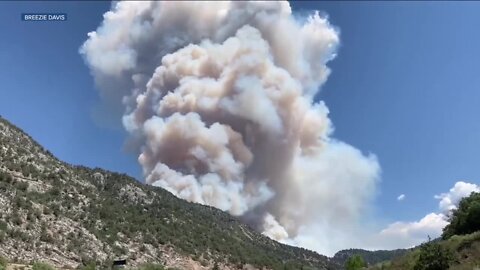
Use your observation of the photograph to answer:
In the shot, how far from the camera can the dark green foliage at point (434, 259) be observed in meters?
32.2

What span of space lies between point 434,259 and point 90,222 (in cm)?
5308

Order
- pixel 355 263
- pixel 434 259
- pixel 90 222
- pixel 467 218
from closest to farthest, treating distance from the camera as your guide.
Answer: pixel 434 259
pixel 467 218
pixel 90 222
pixel 355 263

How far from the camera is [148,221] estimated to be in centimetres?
8888

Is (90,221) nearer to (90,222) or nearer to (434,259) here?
(90,222)

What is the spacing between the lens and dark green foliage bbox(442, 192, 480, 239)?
53.6 metres

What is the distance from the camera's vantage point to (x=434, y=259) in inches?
1278

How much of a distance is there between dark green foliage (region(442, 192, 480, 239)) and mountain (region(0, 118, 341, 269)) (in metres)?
40.7

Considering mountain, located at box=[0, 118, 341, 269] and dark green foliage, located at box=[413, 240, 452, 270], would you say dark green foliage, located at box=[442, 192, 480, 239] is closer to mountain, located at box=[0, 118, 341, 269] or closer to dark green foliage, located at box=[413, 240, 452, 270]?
dark green foliage, located at box=[413, 240, 452, 270]

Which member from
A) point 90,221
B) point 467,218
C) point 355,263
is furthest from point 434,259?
point 355,263

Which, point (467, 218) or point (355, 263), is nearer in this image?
point (467, 218)

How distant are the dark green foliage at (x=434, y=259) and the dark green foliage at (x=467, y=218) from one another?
21.3m

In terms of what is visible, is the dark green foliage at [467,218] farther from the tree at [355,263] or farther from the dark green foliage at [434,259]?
the tree at [355,263]

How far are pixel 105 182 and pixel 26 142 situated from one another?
20902mm

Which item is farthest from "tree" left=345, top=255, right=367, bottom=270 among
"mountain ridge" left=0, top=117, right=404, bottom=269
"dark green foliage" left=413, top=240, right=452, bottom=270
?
"dark green foliage" left=413, top=240, right=452, bottom=270
